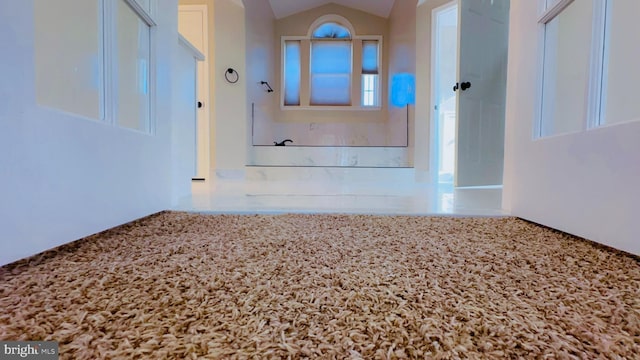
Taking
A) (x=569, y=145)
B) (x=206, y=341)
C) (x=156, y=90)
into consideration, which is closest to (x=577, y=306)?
(x=206, y=341)

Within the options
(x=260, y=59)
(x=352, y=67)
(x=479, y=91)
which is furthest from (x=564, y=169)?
(x=352, y=67)

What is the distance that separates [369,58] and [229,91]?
9.79 feet

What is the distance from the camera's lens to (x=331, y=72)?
5.90 m

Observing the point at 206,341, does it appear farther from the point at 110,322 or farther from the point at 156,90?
the point at 156,90

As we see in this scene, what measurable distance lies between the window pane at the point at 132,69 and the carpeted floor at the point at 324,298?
0.47m

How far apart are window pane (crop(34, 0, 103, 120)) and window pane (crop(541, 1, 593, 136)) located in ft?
4.59

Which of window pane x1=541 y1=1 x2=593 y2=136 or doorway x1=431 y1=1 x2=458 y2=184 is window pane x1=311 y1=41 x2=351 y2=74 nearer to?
doorway x1=431 y1=1 x2=458 y2=184

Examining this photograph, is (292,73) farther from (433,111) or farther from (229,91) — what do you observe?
(433,111)

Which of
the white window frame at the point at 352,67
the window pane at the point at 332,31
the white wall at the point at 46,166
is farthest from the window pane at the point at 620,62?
the window pane at the point at 332,31

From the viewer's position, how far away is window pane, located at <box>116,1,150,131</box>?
3.58 feet

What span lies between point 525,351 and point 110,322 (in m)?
0.53

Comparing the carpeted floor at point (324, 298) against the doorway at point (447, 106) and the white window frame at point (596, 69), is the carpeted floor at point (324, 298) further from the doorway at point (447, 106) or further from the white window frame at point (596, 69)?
the doorway at point (447, 106)

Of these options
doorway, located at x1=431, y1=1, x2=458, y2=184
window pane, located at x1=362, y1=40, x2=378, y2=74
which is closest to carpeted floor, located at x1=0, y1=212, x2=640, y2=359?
doorway, located at x1=431, y1=1, x2=458, y2=184

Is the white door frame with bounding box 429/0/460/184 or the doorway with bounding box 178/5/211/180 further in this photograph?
the doorway with bounding box 178/5/211/180
